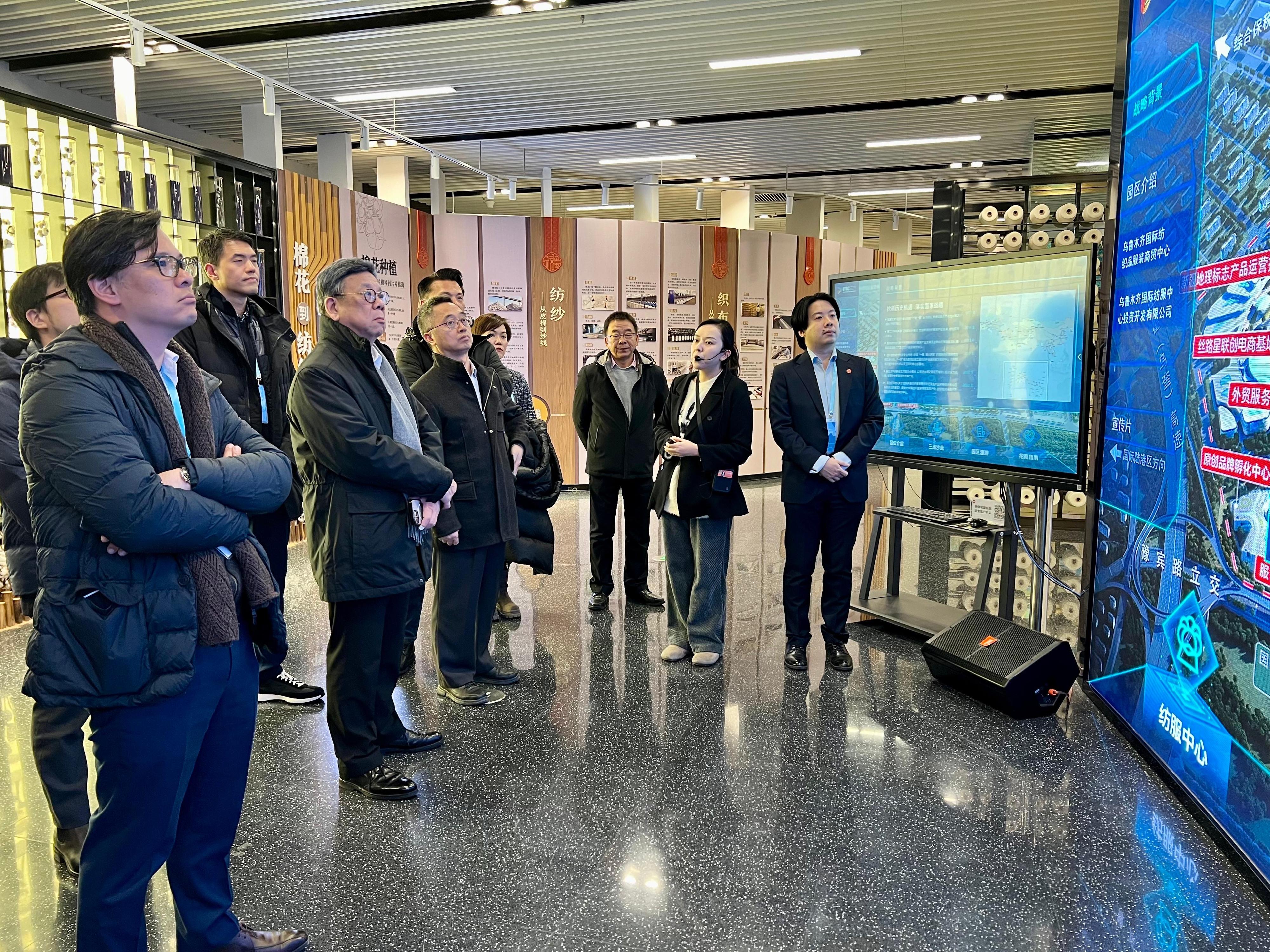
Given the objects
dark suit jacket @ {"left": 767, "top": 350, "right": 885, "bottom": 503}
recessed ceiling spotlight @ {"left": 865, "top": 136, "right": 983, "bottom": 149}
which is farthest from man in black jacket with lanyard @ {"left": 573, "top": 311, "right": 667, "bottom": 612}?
recessed ceiling spotlight @ {"left": 865, "top": 136, "right": 983, "bottom": 149}

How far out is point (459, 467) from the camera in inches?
134

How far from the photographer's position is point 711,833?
2641mm

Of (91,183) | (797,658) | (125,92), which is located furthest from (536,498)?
(125,92)

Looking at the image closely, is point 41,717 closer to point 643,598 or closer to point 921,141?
point 643,598

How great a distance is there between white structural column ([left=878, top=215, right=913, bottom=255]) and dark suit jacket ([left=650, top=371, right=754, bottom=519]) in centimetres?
1377

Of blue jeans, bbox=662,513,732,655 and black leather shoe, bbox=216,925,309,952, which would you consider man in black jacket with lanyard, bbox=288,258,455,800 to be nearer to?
black leather shoe, bbox=216,925,309,952

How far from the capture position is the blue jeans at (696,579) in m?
4.06

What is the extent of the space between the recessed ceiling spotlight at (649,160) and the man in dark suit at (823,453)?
7.90m

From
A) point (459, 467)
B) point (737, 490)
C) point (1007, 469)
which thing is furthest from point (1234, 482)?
point (459, 467)

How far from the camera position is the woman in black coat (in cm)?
401

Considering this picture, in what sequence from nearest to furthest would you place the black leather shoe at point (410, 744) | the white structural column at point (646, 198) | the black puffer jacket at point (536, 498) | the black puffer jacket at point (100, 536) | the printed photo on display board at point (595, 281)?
the black puffer jacket at point (100, 536)
the black leather shoe at point (410, 744)
the black puffer jacket at point (536, 498)
the printed photo on display board at point (595, 281)
the white structural column at point (646, 198)

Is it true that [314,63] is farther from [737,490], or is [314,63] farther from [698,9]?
[737,490]

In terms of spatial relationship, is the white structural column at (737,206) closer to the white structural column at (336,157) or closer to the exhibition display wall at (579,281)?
the exhibition display wall at (579,281)

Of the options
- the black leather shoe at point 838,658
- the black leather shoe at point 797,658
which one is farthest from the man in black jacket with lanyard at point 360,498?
the black leather shoe at point 838,658
